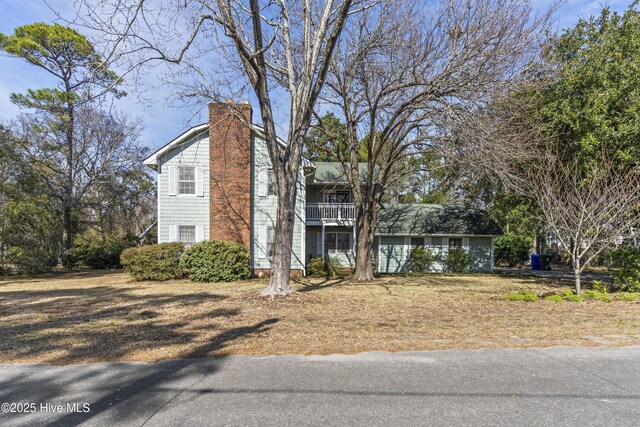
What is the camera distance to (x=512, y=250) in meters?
28.4

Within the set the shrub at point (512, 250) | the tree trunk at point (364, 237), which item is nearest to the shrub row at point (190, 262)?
the tree trunk at point (364, 237)

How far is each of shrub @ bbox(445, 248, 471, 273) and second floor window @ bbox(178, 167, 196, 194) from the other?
1486 centimetres

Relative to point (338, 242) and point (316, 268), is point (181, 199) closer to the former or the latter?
point (316, 268)

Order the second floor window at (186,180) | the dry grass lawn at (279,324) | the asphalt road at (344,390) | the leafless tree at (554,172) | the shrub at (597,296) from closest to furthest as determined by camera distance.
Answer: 1. the asphalt road at (344,390)
2. the dry grass lawn at (279,324)
3. the shrub at (597,296)
4. the leafless tree at (554,172)
5. the second floor window at (186,180)

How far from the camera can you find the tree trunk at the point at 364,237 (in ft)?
55.2

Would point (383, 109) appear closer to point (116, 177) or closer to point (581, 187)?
point (581, 187)

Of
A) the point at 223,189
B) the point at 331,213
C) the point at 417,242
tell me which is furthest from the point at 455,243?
the point at 223,189

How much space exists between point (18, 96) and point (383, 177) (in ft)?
75.7

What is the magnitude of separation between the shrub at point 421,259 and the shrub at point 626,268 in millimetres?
10019

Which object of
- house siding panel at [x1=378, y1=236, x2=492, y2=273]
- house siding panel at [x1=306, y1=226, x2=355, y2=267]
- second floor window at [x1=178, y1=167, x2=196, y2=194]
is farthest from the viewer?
house siding panel at [x1=378, y1=236, x2=492, y2=273]

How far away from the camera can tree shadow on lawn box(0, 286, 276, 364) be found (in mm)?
5707

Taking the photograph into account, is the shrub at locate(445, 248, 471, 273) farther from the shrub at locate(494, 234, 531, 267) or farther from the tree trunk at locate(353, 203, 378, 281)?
the tree trunk at locate(353, 203, 378, 281)

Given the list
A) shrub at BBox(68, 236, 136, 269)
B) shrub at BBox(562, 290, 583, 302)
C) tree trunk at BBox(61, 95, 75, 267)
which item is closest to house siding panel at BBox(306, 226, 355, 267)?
shrub at BBox(562, 290, 583, 302)

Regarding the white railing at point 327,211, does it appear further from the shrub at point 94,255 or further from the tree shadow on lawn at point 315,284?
the shrub at point 94,255
